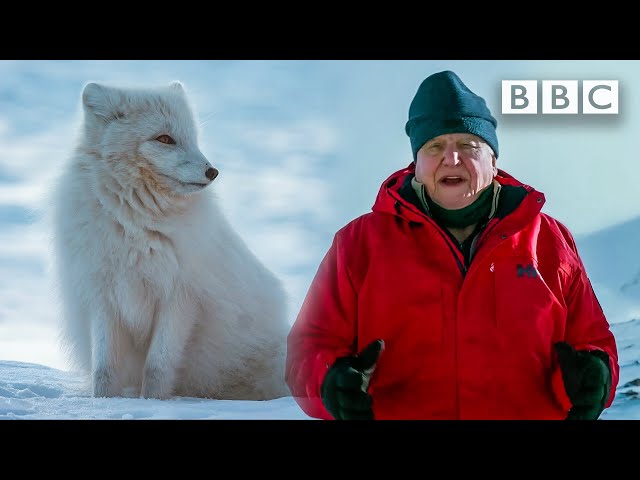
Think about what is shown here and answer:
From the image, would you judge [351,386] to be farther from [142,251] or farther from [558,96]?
[142,251]

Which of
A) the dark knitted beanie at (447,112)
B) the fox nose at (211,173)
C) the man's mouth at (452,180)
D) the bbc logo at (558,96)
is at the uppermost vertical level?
the bbc logo at (558,96)

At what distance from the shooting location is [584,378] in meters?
2.90

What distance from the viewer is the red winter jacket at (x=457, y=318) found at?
3037mm

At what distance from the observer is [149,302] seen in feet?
15.2

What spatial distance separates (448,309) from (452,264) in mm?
175

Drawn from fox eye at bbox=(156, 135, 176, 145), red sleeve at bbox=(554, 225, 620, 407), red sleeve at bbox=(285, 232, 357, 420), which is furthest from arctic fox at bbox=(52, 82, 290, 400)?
red sleeve at bbox=(554, 225, 620, 407)

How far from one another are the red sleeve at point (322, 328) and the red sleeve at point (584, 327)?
0.85 meters

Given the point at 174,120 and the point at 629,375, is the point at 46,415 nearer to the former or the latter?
the point at 174,120

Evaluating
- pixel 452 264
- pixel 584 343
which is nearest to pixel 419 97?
pixel 452 264

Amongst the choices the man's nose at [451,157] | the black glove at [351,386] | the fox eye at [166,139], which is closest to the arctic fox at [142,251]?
the fox eye at [166,139]

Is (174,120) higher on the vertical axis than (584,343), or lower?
higher

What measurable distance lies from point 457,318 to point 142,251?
222 cm

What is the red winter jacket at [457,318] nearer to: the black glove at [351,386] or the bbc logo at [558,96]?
the black glove at [351,386]

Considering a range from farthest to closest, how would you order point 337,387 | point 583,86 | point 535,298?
point 583,86
point 535,298
point 337,387
